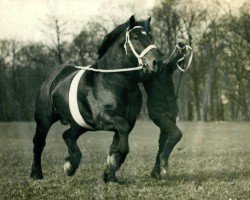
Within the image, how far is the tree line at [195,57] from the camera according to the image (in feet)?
107

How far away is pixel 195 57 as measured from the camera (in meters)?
45.8

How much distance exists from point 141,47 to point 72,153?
2.21 meters

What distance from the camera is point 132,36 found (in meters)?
7.59

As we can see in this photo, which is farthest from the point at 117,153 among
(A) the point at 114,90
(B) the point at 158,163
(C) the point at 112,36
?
(C) the point at 112,36

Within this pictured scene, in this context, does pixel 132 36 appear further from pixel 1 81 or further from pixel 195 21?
pixel 1 81

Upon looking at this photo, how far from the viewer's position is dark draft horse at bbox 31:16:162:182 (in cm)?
744

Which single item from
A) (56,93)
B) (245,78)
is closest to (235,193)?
(56,93)

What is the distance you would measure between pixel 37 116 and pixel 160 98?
7.53ft

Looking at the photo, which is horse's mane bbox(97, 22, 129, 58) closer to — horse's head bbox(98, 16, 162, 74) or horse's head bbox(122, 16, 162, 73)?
horse's head bbox(98, 16, 162, 74)

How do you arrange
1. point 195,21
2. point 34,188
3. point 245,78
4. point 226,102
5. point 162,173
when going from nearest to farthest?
point 34,188 → point 162,173 → point 195,21 → point 245,78 → point 226,102

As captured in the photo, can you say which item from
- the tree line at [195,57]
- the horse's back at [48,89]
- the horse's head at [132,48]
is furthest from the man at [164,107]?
the tree line at [195,57]

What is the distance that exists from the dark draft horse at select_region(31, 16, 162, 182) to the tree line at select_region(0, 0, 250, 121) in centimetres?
1756

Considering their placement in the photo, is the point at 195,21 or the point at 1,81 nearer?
the point at 195,21

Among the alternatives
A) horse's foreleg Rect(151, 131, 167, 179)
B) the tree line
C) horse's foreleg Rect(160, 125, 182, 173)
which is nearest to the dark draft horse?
horse's foreleg Rect(160, 125, 182, 173)
